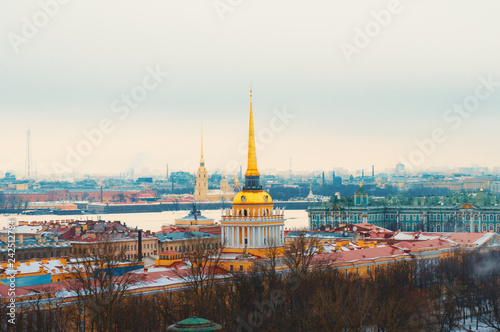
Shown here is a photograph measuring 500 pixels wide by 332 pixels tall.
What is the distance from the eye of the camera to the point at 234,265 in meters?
35.7

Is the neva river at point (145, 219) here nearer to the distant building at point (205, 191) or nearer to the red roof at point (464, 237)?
the red roof at point (464, 237)

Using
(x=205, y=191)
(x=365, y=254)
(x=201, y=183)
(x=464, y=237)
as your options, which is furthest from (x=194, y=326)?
(x=201, y=183)

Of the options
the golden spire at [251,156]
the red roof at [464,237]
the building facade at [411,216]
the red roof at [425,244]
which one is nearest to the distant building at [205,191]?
the building facade at [411,216]

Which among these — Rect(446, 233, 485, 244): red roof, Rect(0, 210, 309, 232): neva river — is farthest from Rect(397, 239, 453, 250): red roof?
Rect(0, 210, 309, 232): neva river

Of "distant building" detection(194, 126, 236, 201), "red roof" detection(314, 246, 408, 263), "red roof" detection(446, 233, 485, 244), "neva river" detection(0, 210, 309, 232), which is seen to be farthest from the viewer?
"distant building" detection(194, 126, 236, 201)

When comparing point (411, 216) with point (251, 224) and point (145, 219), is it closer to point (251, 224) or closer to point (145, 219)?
point (145, 219)

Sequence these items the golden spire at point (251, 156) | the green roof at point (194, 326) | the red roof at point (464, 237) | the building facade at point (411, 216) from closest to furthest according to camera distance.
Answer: the green roof at point (194, 326) → the golden spire at point (251, 156) → the red roof at point (464, 237) → the building facade at point (411, 216)

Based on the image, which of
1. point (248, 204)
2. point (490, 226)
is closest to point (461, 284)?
point (248, 204)

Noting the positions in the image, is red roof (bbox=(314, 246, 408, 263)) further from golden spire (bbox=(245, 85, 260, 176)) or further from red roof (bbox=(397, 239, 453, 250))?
golden spire (bbox=(245, 85, 260, 176))

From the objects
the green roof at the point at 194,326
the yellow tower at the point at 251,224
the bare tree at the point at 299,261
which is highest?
the yellow tower at the point at 251,224

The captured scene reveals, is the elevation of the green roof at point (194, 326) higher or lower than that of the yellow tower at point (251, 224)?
lower

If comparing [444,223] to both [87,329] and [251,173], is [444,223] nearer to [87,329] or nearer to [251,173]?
[251,173]

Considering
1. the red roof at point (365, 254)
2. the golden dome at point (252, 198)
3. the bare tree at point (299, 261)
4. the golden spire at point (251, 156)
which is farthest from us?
the red roof at point (365, 254)

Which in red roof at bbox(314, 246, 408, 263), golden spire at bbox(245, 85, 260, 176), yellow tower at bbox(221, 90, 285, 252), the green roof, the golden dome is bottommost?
red roof at bbox(314, 246, 408, 263)
